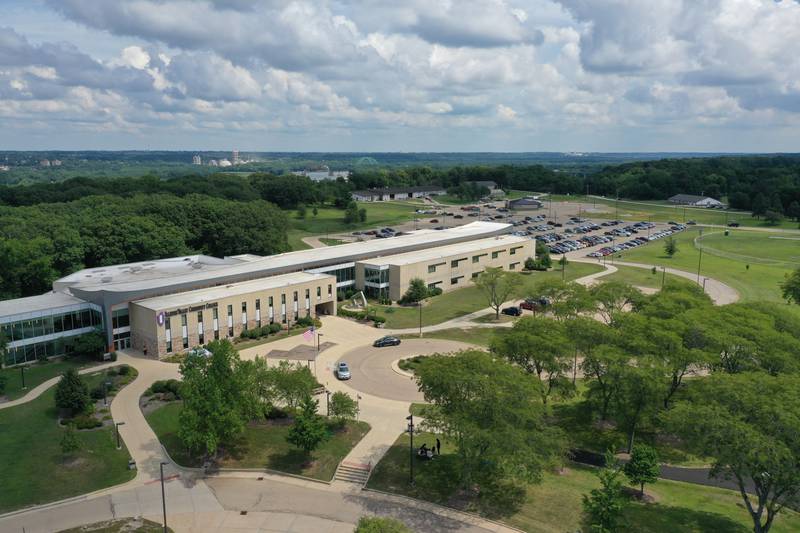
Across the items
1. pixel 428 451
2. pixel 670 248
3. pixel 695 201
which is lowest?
pixel 428 451

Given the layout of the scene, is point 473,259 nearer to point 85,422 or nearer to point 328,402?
point 328,402

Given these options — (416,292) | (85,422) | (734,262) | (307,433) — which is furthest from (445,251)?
(85,422)

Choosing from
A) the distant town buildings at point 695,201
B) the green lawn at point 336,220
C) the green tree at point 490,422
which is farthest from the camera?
the distant town buildings at point 695,201

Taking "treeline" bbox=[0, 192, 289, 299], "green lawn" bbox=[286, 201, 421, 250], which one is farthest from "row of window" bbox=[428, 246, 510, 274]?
"green lawn" bbox=[286, 201, 421, 250]

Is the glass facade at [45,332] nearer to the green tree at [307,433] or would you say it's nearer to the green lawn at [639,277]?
the green tree at [307,433]

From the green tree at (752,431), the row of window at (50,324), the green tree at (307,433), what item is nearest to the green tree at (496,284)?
the green tree at (307,433)

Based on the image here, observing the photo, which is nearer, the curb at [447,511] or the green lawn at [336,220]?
the curb at [447,511]
